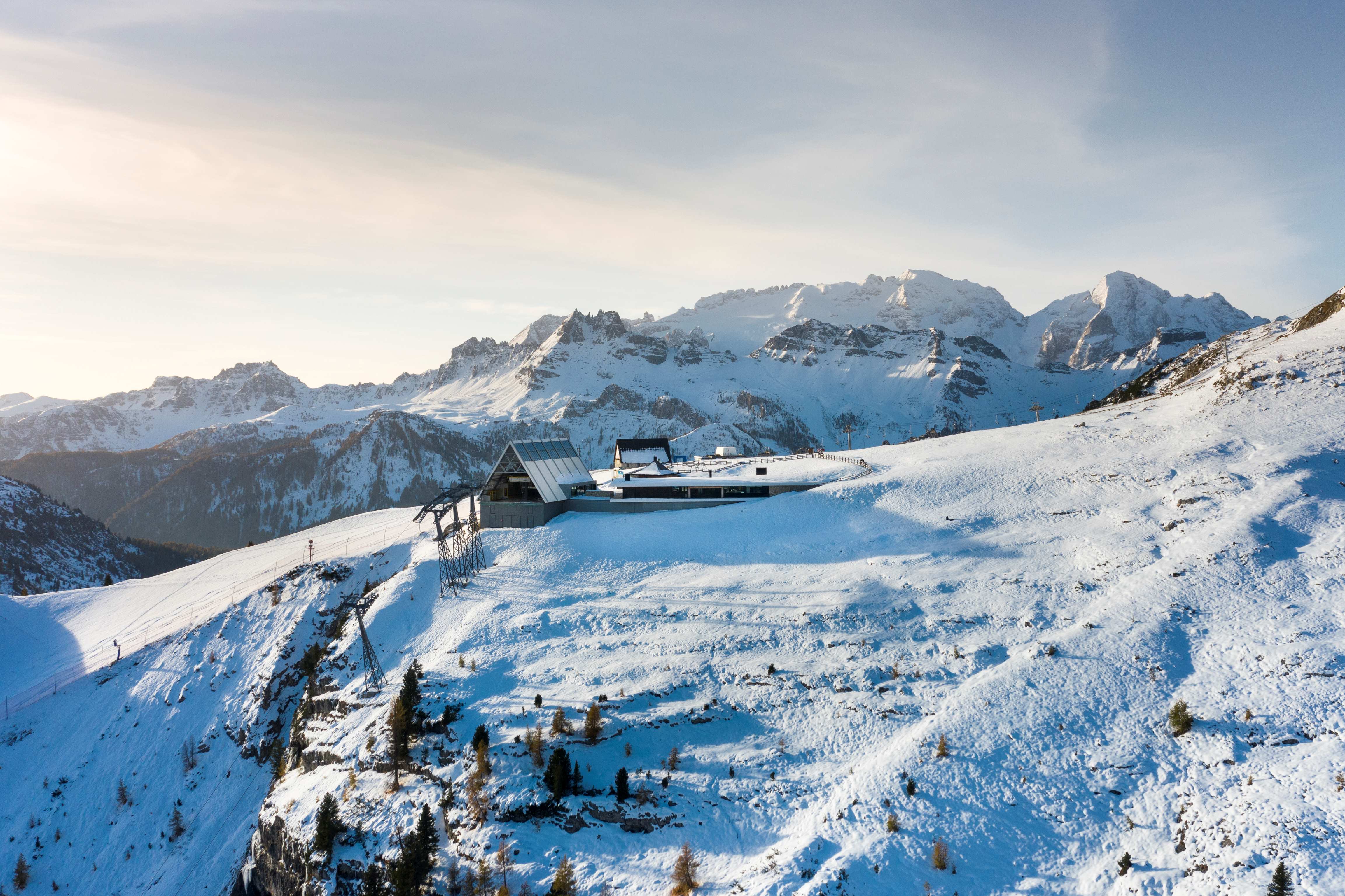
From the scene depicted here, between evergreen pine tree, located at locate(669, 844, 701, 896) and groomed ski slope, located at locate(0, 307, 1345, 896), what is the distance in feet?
1.95

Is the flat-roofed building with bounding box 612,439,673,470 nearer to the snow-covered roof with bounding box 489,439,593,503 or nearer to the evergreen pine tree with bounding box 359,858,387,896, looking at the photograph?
the snow-covered roof with bounding box 489,439,593,503

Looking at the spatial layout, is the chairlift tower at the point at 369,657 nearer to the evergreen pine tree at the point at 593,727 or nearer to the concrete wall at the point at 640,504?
the evergreen pine tree at the point at 593,727

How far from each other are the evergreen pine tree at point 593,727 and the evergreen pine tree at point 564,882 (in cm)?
692

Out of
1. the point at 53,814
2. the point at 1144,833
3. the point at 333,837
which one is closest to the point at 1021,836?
the point at 1144,833

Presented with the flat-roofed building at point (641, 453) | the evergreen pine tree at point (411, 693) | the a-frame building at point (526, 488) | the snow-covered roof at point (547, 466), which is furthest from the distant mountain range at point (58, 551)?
the evergreen pine tree at point (411, 693)

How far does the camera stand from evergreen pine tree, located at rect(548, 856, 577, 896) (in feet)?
84.2

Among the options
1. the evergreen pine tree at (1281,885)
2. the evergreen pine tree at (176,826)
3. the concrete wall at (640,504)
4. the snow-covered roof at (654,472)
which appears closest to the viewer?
the evergreen pine tree at (1281,885)

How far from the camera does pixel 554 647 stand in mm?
43656

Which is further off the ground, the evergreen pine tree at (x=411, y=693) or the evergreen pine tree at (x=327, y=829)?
the evergreen pine tree at (x=411, y=693)

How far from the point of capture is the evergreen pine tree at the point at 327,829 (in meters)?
32.3

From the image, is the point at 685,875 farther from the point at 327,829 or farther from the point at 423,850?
the point at 327,829

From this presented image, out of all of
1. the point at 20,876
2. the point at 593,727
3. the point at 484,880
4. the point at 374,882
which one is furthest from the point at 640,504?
the point at 20,876

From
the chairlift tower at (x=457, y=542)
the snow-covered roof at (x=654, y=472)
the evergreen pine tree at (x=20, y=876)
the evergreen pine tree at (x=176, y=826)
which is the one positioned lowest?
the evergreen pine tree at (x=20, y=876)

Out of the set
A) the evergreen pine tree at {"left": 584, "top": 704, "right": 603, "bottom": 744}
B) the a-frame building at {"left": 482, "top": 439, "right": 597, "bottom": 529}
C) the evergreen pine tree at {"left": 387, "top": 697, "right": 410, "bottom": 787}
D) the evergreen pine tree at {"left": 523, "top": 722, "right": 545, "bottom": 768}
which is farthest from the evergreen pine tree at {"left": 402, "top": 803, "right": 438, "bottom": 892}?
the a-frame building at {"left": 482, "top": 439, "right": 597, "bottom": 529}
